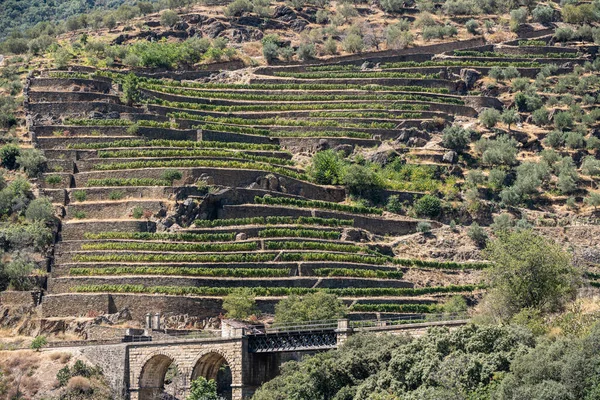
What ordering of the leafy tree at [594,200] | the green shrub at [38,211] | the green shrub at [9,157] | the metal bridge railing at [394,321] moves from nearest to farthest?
1. the metal bridge railing at [394,321]
2. the green shrub at [38,211]
3. the green shrub at [9,157]
4. the leafy tree at [594,200]

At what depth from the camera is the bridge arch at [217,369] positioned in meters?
69.4

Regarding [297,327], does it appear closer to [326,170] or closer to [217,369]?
[217,369]

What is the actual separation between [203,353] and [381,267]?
17.0 metres

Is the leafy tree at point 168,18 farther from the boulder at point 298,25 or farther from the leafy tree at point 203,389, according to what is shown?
the leafy tree at point 203,389

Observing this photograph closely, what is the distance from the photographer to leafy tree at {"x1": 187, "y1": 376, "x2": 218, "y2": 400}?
65.8 meters

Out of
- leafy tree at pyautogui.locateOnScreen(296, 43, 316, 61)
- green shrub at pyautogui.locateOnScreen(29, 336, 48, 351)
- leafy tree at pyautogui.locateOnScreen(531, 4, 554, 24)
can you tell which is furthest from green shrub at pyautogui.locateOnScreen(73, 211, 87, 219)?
leafy tree at pyautogui.locateOnScreen(531, 4, 554, 24)

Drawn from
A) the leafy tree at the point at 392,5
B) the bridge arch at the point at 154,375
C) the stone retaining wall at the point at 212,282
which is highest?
the leafy tree at the point at 392,5

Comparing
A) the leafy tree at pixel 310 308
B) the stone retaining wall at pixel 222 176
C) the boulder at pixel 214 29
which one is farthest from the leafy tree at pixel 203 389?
the boulder at pixel 214 29

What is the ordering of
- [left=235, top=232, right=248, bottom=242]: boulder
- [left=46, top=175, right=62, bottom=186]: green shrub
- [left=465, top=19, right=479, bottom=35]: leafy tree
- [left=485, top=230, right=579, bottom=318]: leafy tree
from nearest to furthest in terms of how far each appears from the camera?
1. [left=485, top=230, right=579, bottom=318]: leafy tree
2. [left=235, top=232, right=248, bottom=242]: boulder
3. [left=46, top=175, right=62, bottom=186]: green shrub
4. [left=465, top=19, right=479, bottom=35]: leafy tree

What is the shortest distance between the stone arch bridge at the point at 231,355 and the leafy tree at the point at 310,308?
5.44ft

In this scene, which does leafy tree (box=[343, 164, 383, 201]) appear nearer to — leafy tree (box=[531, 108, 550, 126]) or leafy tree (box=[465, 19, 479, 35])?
leafy tree (box=[531, 108, 550, 126])

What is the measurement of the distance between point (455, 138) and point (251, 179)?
17.0 meters

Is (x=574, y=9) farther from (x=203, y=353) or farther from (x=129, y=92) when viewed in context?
(x=203, y=353)

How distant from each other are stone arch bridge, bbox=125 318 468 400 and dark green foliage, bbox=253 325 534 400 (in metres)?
2.55
